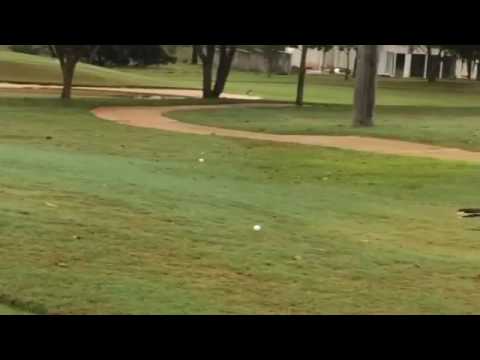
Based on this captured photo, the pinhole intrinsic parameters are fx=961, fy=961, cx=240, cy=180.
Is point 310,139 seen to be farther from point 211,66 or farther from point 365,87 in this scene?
point 211,66

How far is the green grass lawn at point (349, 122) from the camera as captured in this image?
27188mm

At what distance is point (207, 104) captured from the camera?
3966 centimetres

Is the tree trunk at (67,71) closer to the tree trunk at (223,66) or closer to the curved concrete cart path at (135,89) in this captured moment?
the curved concrete cart path at (135,89)

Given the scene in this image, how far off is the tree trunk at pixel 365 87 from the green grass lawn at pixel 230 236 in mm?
11296

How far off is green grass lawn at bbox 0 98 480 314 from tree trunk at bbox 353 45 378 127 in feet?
37.1

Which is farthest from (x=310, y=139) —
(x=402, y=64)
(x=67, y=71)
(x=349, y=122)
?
(x=402, y=64)

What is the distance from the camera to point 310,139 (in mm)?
25391

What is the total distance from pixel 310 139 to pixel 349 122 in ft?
24.3

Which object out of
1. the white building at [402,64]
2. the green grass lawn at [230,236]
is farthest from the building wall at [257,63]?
the green grass lawn at [230,236]

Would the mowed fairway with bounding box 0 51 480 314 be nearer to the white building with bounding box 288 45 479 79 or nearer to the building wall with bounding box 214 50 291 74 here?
the building wall with bounding box 214 50 291 74

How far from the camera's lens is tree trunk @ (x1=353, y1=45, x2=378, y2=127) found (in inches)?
1199

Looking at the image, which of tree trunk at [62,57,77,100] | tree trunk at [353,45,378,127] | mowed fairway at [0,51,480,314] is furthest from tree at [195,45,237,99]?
mowed fairway at [0,51,480,314]
